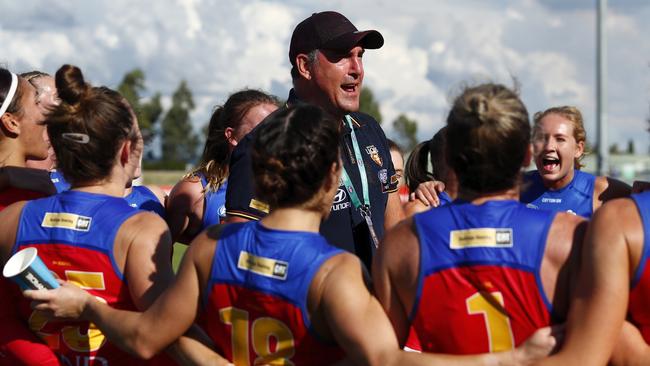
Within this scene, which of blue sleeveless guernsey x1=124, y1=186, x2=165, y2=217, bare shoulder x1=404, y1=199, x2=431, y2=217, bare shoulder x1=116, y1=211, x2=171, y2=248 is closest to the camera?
bare shoulder x1=116, y1=211, x2=171, y2=248

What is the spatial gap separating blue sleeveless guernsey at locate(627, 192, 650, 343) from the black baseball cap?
2276 mm

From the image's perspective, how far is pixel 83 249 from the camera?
11.9 ft

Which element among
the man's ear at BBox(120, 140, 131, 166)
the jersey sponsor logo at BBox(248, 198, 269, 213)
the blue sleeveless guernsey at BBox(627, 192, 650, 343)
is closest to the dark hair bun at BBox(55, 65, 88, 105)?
the man's ear at BBox(120, 140, 131, 166)

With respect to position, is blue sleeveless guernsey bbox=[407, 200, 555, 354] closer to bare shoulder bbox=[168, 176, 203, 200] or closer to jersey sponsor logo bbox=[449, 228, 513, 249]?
jersey sponsor logo bbox=[449, 228, 513, 249]

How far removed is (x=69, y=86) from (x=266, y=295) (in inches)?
52.6

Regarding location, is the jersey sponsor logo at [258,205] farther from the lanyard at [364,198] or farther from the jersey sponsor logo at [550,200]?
the jersey sponsor logo at [550,200]

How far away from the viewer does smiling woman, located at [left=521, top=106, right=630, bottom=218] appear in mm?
6404

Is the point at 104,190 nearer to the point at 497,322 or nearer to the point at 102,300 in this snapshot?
the point at 102,300

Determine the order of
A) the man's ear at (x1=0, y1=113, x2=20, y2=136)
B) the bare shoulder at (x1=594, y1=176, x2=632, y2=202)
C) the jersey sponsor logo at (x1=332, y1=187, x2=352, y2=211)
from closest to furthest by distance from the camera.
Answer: the man's ear at (x1=0, y1=113, x2=20, y2=136), the jersey sponsor logo at (x1=332, y1=187, x2=352, y2=211), the bare shoulder at (x1=594, y1=176, x2=632, y2=202)

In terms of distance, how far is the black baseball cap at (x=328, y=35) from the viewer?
4953 mm

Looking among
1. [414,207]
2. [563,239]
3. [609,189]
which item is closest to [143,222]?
[563,239]

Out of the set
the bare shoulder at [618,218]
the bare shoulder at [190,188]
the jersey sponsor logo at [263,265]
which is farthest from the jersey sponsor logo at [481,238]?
the bare shoulder at [190,188]

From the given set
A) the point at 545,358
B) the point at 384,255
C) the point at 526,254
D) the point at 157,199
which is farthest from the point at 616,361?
the point at 157,199

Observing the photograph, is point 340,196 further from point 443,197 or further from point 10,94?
point 10,94
